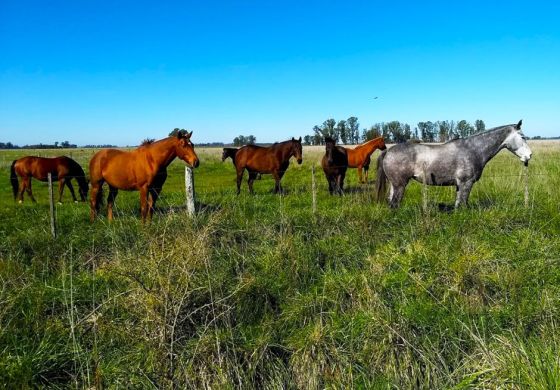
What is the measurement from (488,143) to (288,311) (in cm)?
641

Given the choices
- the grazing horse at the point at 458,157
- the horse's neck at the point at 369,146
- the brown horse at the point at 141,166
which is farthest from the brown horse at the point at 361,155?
the brown horse at the point at 141,166

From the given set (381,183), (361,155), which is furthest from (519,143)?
(361,155)

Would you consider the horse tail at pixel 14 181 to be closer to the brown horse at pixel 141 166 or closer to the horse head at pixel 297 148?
the brown horse at pixel 141 166

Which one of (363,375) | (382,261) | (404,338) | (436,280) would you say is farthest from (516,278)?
(363,375)

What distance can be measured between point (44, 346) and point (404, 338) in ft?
9.77

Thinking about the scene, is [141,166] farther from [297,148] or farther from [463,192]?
[463,192]

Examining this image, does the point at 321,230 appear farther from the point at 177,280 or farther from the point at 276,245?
the point at 177,280

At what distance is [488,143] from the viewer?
8.18 metres

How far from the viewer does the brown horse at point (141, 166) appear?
8.05 meters

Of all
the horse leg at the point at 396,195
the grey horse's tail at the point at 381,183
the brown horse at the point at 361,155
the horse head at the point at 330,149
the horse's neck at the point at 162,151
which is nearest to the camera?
the horse's neck at the point at 162,151

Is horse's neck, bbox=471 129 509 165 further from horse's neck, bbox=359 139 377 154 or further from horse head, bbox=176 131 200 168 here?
horse's neck, bbox=359 139 377 154

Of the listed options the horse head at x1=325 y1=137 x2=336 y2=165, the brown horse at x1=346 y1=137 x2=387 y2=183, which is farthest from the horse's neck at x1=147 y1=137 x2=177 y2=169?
the brown horse at x1=346 y1=137 x2=387 y2=183

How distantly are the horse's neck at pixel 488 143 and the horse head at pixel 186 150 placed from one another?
19.2ft

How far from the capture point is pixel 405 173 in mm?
8477
